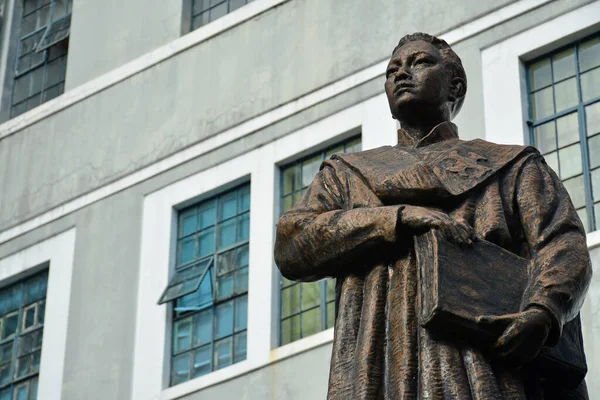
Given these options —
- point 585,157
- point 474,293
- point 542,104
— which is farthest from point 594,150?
point 474,293

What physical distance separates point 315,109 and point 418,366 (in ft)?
54.6

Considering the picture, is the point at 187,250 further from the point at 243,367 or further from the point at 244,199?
the point at 243,367

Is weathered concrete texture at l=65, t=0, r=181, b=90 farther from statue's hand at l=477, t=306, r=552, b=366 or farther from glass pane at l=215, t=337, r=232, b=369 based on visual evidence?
statue's hand at l=477, t=306, r=552, b=366

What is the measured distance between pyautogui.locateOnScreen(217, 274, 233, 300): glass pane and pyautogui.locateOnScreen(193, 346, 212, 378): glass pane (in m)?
0.69

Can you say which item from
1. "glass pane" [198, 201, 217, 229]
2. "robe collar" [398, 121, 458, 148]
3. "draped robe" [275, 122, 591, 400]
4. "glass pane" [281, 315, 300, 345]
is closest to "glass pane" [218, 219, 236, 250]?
"glass pane" [198, 201, 217, 229]

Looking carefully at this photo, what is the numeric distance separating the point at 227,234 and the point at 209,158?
3.99 feet

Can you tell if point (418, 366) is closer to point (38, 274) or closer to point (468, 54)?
point (468, 54)

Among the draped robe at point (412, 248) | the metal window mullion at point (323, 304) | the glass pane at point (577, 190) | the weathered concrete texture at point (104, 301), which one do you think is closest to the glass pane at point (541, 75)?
the glass pane at point (577, 190)

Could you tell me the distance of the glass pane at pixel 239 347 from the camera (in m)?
24.4

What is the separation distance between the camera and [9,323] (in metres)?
27.9

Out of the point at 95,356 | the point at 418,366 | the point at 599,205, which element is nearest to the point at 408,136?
the point at 418,366

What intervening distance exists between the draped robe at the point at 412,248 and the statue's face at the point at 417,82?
7.3 inches

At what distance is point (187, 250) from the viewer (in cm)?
2592

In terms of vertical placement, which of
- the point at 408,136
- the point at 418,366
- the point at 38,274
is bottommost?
the point at 418,366
